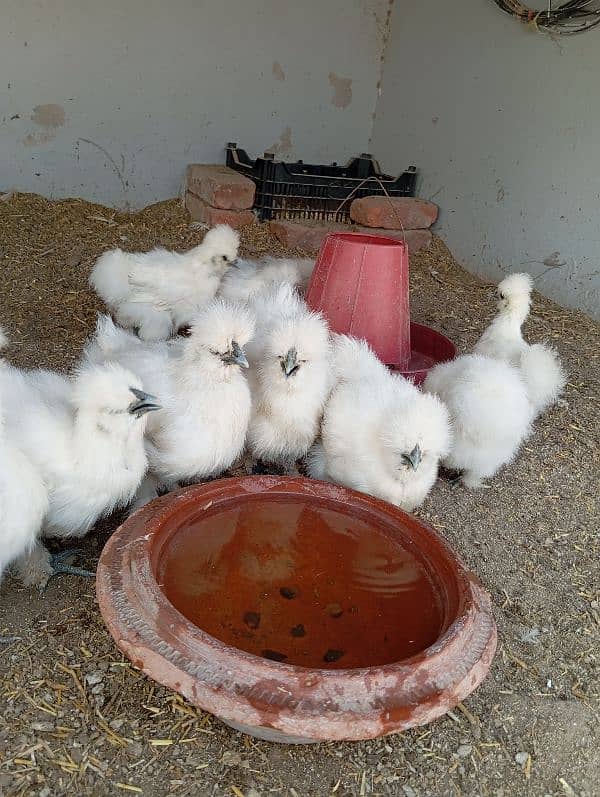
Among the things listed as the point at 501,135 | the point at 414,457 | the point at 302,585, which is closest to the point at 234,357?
the point at 414,457

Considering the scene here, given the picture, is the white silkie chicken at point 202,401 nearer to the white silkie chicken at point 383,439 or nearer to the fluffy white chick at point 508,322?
the white silkie chicken at point 383,439

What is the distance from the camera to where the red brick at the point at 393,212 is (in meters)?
5.82

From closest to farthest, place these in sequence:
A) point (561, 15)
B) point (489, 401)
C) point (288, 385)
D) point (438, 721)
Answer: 1. point (438, 721)
2. point (288, 385)
3. point (489, 401)
4. point (561, 15)

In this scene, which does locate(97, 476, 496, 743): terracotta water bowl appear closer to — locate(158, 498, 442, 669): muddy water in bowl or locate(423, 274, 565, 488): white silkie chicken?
locate(158, 498, 442, 669): muddy water in bowl

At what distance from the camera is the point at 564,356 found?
182 inches

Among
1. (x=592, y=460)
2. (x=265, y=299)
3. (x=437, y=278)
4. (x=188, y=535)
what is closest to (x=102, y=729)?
(x=188, y=535)

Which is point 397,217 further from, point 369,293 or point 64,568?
point 64,568

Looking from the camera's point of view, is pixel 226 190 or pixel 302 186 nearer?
pixel 226 190

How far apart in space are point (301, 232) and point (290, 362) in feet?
10.1

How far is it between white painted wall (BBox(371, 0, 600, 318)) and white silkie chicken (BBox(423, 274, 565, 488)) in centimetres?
171

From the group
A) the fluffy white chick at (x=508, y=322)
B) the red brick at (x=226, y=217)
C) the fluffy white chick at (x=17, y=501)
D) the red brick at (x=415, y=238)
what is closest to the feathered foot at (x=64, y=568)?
the fluffy white chick at (x=17, y=501)

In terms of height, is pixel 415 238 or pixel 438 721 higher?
pixel 415 238

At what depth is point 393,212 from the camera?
5887 mm

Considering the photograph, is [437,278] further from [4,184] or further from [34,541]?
[34,541]
